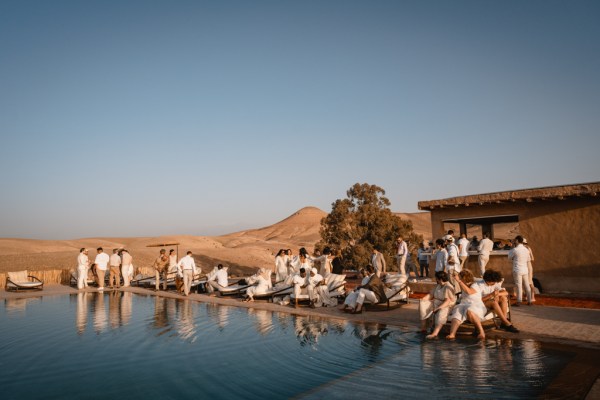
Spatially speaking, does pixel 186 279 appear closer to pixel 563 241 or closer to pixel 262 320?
pixel 262 320

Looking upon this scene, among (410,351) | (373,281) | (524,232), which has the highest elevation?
(524,232)

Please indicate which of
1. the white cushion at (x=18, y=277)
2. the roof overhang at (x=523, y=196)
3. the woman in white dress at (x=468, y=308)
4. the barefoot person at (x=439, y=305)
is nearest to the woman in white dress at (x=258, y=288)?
the barefoot person at (x=439, y=305)

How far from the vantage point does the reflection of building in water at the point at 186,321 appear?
30.3 feet

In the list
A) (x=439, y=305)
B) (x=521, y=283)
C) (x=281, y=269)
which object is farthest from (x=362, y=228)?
(x=439, y=305)

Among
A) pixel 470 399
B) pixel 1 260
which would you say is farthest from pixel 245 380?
pixel 1 260

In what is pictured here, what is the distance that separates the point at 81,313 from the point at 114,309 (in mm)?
973

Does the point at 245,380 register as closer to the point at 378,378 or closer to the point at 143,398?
the point at 143,398

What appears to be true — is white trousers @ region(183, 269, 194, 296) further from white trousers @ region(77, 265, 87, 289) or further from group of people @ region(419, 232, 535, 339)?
group of people @ region(419, 232, 535, 339)

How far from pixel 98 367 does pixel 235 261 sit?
3291 cm

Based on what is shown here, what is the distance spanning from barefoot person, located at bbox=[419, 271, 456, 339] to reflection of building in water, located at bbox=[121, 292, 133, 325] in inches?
285

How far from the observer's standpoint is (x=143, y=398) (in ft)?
18.1

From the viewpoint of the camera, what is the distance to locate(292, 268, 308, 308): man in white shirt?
12938 mm

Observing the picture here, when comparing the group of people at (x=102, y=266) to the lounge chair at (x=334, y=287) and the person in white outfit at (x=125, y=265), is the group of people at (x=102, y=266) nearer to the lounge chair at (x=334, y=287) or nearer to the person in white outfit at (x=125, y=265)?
the person in white outfit at (x=125, y=265)

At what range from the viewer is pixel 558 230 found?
566 inches
